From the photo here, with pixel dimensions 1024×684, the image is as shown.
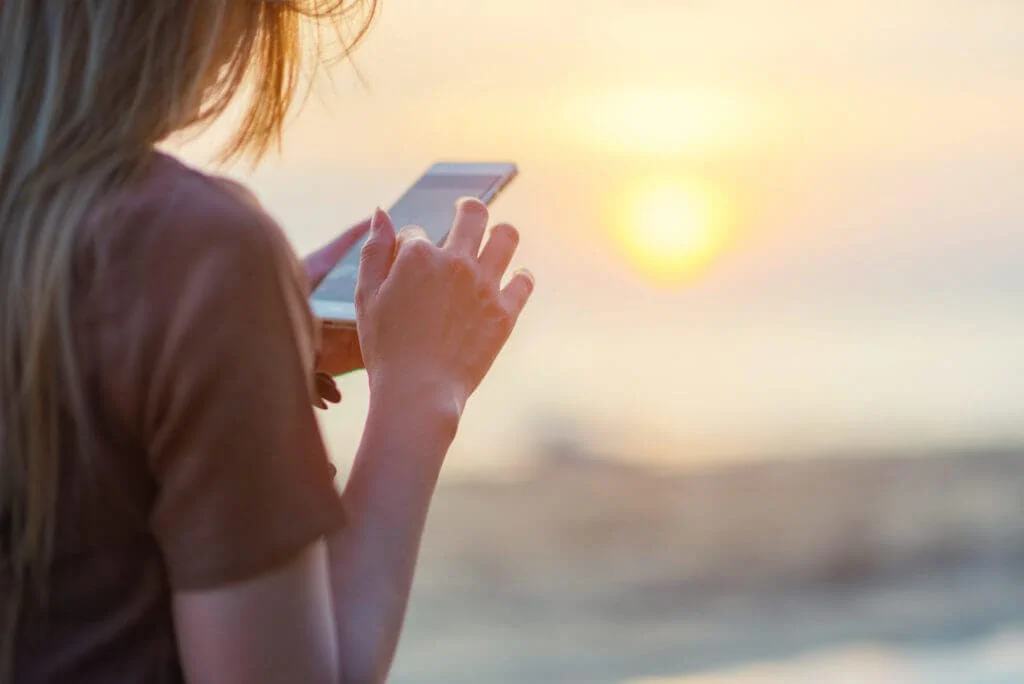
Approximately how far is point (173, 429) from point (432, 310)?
1.19ft

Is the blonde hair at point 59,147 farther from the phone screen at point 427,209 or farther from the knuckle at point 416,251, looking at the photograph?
the phone screen at point 427,209

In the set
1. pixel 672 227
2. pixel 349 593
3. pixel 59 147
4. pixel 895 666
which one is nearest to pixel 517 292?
pixel 349 593

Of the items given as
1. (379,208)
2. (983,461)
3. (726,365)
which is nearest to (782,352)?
(726,365)

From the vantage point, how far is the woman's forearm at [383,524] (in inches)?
37.1

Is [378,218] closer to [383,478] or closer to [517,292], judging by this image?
[517,292]

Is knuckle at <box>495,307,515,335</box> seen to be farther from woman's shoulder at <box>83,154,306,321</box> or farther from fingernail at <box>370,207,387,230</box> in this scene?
woman's shoulder at <box>83,154,306,321</box>

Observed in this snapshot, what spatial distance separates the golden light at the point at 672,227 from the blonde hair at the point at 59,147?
384 inches

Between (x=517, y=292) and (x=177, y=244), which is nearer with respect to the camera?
(x=177, y=244)

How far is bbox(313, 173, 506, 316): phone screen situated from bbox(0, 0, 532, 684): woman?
1.57ft

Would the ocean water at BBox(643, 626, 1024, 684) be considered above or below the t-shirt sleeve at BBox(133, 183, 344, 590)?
below

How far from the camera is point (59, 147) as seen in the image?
85 centimetres

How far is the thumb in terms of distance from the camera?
1142 mm

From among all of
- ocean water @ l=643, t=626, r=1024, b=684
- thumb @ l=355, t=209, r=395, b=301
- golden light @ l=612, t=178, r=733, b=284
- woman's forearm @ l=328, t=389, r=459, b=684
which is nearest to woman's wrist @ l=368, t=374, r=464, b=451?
woman's forearm @ l=328, t=389, r=459, b=684

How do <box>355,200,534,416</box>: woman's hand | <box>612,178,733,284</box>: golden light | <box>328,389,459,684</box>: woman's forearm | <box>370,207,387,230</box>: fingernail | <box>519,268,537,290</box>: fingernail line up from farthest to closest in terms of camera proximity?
<box>612,178,733,284</box>: golden light
<box>519,268,537,290</box>: fingernail
<box>370,207,387,230</box>: fingernail
<box>355,200,534,416</box>: woman's hand
<box>328,389,459,684</box>: woman's forearm
